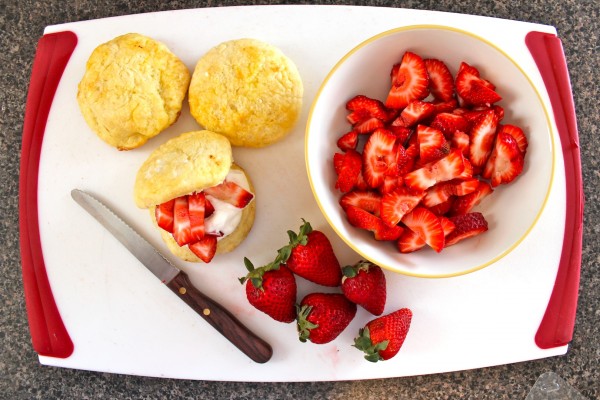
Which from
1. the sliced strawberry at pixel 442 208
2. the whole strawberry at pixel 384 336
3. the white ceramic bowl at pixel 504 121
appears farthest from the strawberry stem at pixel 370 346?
the sliced strawberry at pixel 442 208

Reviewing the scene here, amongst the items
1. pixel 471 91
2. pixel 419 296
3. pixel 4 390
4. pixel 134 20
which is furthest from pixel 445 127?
pixel 4 390

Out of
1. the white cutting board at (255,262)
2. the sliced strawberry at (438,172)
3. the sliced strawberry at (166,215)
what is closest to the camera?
the sliced strawberry at (438,172)

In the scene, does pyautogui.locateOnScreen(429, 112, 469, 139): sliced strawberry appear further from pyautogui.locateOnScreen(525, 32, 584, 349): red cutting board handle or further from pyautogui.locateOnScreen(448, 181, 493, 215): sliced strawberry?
pyautogui.locateOnScreen(525, 32, 584, 349): red cutting board handle

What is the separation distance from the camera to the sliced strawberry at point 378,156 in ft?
3.98

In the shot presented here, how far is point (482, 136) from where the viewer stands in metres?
1.21

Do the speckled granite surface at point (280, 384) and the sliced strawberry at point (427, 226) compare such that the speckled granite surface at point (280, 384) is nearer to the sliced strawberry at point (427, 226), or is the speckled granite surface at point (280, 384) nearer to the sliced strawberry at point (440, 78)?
the sliced strawberry at point (440, 78)

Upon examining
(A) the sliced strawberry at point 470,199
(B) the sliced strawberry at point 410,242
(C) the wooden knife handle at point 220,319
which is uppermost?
(A) the sliced strawberry at point 470,199

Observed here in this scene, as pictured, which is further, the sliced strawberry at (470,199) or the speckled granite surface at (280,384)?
the speckled granite surface at (280,384)

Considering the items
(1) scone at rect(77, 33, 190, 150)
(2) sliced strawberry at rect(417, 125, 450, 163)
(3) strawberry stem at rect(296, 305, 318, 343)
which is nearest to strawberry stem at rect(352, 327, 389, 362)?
(3) strawberry stem at rect(296, 305, 318, 343)

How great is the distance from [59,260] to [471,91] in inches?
41.3

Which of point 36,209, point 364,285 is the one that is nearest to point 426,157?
point 364,285

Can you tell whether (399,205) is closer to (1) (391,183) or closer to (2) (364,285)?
(1) (391,183)

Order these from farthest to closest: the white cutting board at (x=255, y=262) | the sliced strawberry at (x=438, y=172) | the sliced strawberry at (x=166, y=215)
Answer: the white cutting board at (x=255, y=262), the sliced strawberry at (x=166, y=215), the sliced strawberry at (x=438, y=172)

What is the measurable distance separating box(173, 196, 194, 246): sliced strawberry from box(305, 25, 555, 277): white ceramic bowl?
287 mm
